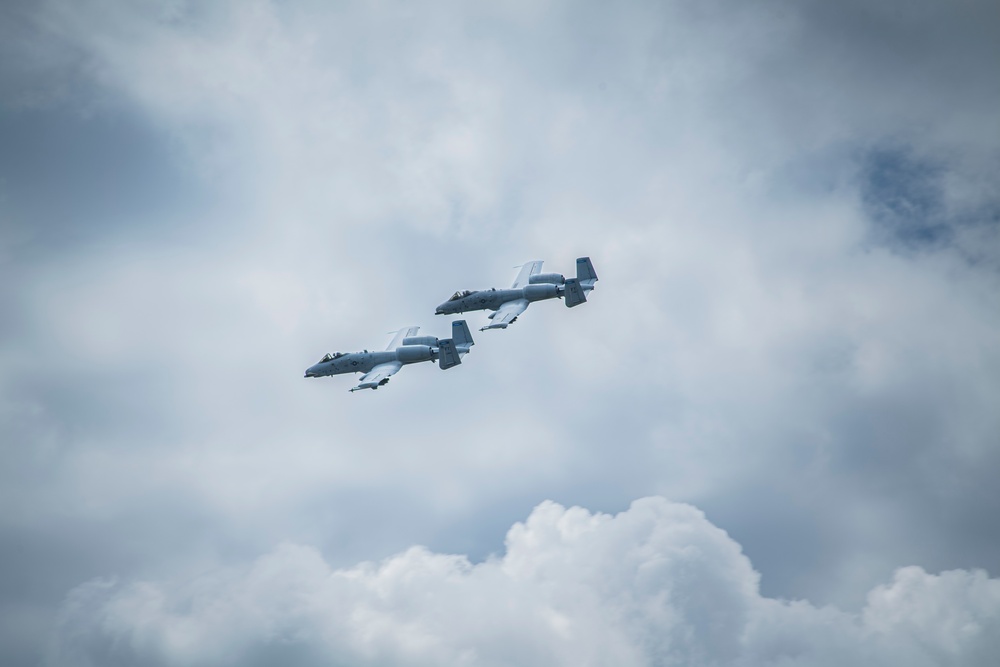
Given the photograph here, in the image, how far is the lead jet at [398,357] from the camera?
129750 millimetres

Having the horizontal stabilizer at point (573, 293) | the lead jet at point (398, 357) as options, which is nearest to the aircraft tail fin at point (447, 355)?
the lead jet at point (398, 357)

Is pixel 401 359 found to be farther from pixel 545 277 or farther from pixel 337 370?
pixel 545 277

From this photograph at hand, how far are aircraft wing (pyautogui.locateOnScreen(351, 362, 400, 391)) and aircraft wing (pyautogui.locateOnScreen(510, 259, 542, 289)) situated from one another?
83.0ft

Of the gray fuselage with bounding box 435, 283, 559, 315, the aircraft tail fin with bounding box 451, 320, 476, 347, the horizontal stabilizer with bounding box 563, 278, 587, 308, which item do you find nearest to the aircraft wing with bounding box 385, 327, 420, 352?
the gray fuselage with bounding box 435, 283, 559, 315

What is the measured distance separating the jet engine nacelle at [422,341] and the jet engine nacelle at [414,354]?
7.59 feet

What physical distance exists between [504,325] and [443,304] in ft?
65.3

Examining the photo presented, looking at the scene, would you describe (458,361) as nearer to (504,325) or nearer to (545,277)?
(504,325)

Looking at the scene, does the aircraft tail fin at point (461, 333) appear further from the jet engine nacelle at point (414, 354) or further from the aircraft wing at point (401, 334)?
the aircraft wing at point (401, 334)

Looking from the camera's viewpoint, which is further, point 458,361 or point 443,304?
point 443,304

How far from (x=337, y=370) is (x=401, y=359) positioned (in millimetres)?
13902

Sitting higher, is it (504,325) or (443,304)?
(443,304)

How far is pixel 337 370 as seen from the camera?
456 ft

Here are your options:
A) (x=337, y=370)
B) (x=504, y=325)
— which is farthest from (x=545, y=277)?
(x=337, y=370)

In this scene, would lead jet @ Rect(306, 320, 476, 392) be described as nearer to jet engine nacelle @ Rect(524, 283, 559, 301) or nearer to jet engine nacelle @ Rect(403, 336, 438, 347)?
jet engine nacelle @ Rect(403, 336, 438, 347)
